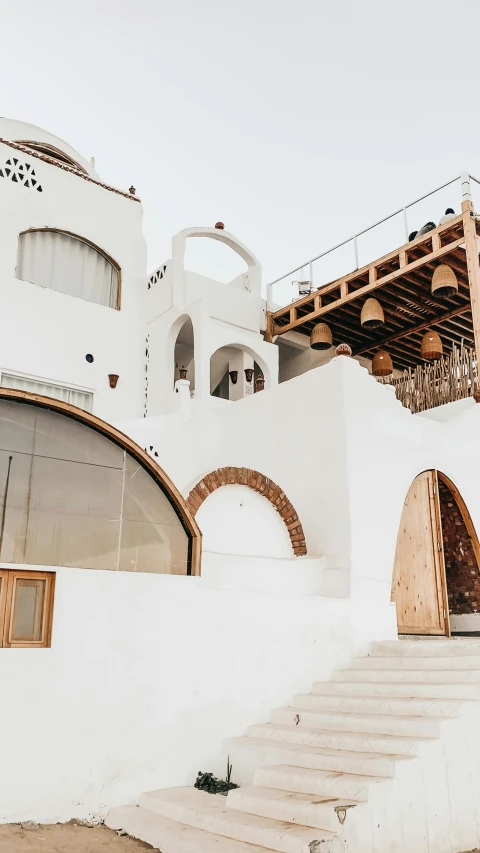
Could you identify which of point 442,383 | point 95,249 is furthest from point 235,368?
point 442,383

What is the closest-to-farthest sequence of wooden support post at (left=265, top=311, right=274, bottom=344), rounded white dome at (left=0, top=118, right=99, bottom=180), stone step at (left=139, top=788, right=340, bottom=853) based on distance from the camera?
stone step at (left=139, top=788, right=340, bottom=853), rounded white dome at (left=0, top=118, right=99, bottom=180), wooden support post at (left=265, top=311, right=274, bottom=344)

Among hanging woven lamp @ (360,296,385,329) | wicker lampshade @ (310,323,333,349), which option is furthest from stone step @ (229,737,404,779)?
wicker lampshade @ (310,323,333,349)

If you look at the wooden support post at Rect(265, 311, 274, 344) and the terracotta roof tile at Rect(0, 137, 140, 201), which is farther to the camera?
the wooden support post at Rect(265, 311, 274, 344)

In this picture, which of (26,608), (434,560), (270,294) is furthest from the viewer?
(270,294)

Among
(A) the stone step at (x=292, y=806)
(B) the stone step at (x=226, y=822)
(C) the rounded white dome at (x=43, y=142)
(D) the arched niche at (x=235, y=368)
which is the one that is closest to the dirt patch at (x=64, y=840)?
(B) the stone step at (x=226, y=822)

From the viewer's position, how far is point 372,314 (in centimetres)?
1183

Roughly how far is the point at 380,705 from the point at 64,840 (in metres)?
2.59

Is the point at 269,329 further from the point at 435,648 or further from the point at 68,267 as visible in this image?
the point at 435,648

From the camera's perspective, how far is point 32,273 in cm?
1106

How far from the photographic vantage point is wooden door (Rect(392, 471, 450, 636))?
8109mm

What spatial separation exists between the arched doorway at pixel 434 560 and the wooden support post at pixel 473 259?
2.68m

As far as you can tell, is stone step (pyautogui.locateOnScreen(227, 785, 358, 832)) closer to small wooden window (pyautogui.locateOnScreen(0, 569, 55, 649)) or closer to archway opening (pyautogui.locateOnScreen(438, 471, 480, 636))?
small wooden window (pyautogui.locateOnScreen(0, 569, 55, 649))

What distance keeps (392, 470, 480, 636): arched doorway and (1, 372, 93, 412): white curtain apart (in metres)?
5.01

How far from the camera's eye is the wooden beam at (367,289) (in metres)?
10.8
